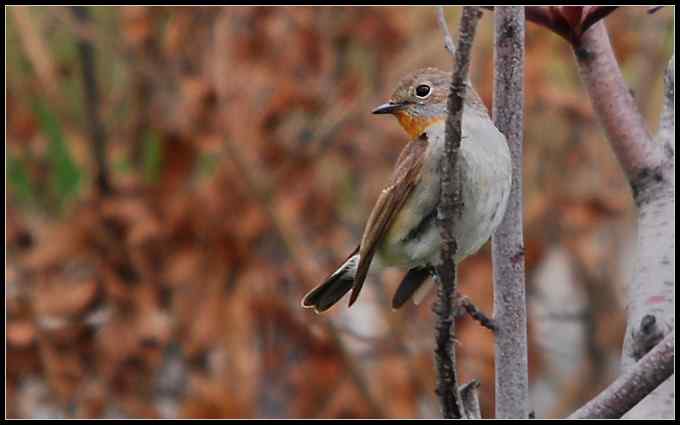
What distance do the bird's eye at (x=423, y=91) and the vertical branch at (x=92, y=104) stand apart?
2.05 m

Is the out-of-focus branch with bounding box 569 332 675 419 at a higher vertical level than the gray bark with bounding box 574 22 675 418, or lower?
lower

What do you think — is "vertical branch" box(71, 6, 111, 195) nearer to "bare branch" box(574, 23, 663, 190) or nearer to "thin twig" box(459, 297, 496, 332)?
"bare branch" box(574, 23, 663, 190)

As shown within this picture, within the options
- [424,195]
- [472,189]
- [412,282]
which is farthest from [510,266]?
[412,282]

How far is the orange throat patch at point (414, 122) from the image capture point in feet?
7.53

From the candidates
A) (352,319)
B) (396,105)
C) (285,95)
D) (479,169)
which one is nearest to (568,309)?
(352,319)

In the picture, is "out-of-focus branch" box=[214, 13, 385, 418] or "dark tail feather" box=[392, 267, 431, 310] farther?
"out-of-focus branch" box=[214, 13, 385, 418]

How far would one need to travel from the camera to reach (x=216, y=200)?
3.96m

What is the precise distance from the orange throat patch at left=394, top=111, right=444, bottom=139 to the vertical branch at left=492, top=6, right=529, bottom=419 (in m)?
A: 0.53

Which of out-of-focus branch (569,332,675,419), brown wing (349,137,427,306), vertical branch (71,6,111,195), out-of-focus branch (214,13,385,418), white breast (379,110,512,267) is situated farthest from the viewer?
vertical branch (71,6,111,195)

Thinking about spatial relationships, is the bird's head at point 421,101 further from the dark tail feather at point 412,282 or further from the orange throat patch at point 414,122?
the dark tail feather at point 412,282

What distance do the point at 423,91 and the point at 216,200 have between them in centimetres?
179

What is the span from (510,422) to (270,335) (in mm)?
2615

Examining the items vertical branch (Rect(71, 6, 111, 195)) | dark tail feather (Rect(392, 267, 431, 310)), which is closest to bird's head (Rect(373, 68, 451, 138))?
dark tail feather (Rect(392, 267, 431, 310))

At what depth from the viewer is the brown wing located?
208 cm
